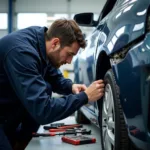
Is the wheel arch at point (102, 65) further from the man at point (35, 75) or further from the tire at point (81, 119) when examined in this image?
the tire at point (81, 119)

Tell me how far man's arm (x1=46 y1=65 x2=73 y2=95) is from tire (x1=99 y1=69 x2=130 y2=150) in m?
0.47

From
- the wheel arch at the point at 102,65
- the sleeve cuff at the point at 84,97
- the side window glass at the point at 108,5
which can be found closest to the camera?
the sleeve cuff at the point at 84,97

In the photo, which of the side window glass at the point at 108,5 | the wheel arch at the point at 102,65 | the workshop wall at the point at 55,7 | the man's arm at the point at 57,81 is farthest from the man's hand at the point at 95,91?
the workshop wall at the point at 55,7

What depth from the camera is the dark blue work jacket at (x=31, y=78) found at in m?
1.45

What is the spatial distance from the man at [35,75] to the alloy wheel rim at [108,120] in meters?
0.06

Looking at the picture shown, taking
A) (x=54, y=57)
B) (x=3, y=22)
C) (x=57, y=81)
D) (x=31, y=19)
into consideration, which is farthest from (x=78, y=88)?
(x=3, y=22)

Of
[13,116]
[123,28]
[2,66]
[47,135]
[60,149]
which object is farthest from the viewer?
[47,135]

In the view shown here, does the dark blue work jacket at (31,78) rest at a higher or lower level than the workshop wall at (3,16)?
higher

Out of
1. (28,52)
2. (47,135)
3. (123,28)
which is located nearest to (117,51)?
(123,28)

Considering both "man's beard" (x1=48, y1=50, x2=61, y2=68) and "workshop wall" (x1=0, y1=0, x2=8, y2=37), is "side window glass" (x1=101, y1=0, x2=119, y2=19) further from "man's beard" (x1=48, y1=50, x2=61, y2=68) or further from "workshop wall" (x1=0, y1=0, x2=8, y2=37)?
"workshop wall" (x1=0, y1=0, x2=8, y2=37)

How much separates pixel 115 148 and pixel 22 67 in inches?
24.2

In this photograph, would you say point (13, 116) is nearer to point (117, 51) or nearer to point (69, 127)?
point (117, 51)

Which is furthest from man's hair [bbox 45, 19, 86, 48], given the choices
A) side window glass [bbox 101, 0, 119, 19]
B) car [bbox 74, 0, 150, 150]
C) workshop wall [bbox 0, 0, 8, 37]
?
workshop wall [bbox 0, 0, 8, 37]

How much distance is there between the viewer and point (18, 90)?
150 centimetres
